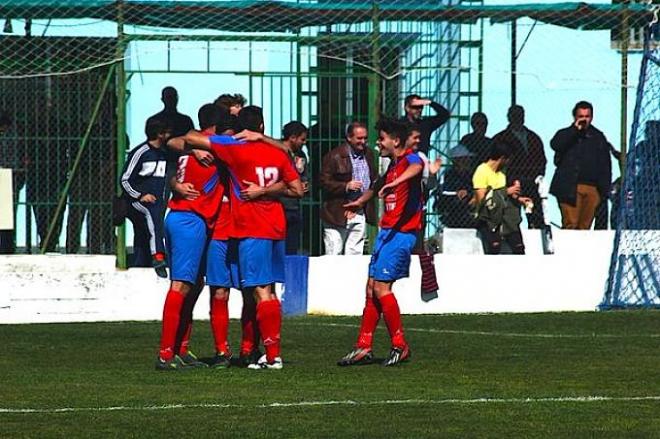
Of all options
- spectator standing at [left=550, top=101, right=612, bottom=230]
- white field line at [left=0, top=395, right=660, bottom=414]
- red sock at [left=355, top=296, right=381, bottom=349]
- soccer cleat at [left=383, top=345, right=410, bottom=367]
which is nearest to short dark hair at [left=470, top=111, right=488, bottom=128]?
spectator standing at [left=550, top=101, right=612, bottom=230]

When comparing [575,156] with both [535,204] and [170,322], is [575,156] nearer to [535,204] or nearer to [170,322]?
[535,204]

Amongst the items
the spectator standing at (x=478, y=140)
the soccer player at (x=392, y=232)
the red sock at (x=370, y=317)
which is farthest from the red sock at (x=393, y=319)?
the spectator standing at (x=478, y=140)

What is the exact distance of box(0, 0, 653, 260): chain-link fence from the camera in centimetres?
1939

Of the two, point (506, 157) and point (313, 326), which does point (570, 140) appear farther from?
point (313, 326)

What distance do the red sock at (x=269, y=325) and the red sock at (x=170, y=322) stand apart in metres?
0.62

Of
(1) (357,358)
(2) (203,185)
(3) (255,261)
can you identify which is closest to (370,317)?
(1) (357,358)

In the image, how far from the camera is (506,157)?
20.6 metres

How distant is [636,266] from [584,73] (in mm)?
2304

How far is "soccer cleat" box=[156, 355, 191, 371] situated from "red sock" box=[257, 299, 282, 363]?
685mm

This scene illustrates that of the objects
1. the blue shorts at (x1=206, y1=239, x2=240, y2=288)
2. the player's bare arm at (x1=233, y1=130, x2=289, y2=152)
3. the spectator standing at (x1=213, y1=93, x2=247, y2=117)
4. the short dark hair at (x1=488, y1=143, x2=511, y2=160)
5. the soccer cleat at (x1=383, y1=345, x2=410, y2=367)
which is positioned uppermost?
the spectator standing at (x1=213, y1=93, x2=247, y2=117)

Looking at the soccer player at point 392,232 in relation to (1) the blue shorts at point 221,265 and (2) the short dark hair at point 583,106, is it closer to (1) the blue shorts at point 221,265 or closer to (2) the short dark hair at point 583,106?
(1) the blue shorts at point 221,265

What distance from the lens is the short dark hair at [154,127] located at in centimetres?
1945

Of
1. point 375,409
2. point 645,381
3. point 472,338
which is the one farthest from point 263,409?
point 472,338

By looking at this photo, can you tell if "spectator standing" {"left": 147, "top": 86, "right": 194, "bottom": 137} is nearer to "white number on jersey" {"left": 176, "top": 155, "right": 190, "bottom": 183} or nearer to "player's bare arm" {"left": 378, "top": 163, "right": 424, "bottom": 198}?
"white number on jersey" {"left": 176, "top": 155, "right": 190, "bottom": 183}
